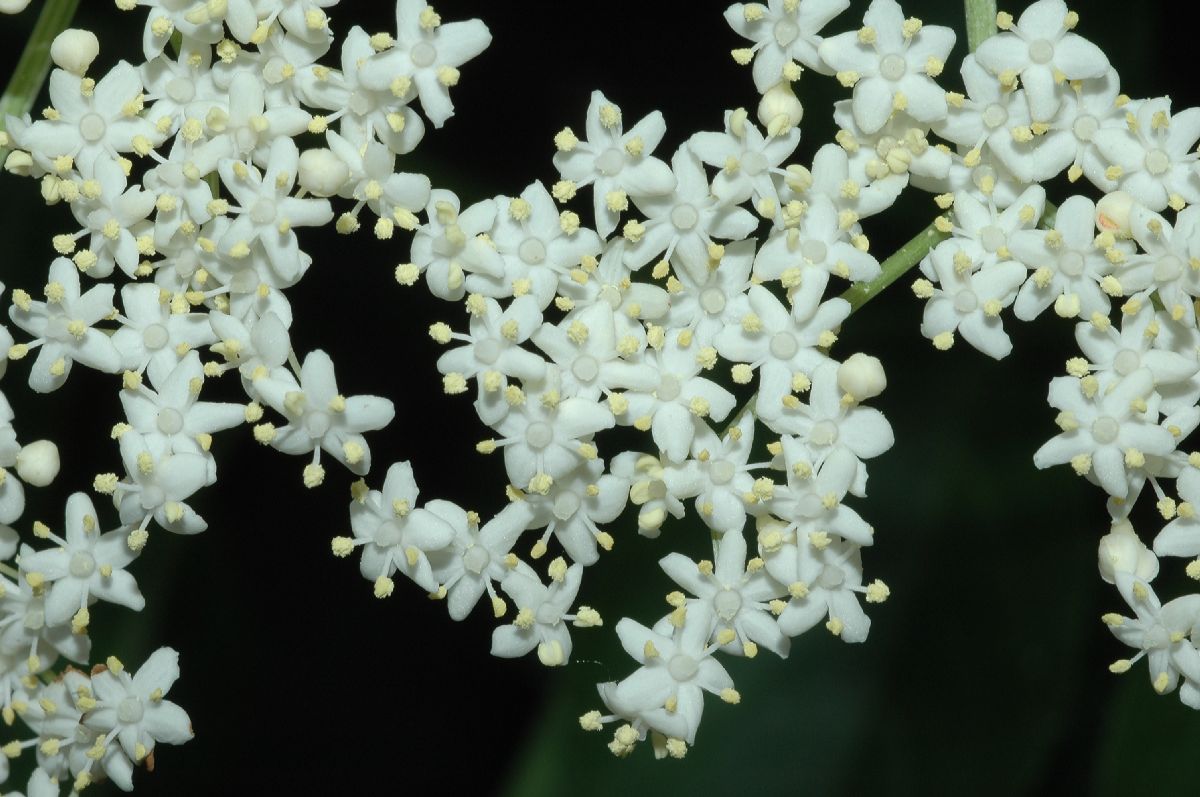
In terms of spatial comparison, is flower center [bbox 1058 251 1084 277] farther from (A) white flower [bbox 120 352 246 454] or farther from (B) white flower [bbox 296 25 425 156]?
(A) white flower [bbox 120 352 246 454]

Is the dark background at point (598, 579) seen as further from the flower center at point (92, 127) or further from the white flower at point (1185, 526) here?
the flower center at point (92, 127)

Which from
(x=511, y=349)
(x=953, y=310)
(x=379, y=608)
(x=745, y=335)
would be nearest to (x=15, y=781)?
(x=379, y=608)

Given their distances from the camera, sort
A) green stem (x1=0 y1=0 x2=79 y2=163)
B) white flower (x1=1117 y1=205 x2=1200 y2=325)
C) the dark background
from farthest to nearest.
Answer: the dark background < green stem (x1=0 y1=0 x2=79 y2=163) < white flower (x1=1117 y1=205 x2=1200 y2=325)

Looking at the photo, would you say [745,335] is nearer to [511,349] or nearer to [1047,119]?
[511,349]

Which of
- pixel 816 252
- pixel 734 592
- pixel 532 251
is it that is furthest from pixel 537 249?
pixel 734 592

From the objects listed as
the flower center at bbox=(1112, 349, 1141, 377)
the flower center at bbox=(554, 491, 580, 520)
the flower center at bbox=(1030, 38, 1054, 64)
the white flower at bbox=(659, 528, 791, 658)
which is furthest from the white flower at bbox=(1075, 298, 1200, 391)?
the flower center at bbox=(554, 491, 580, 520)

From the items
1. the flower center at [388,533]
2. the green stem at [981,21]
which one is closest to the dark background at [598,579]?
the green stem at [981,21]

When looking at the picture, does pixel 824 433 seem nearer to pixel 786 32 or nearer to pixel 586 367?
pixel 586 367
